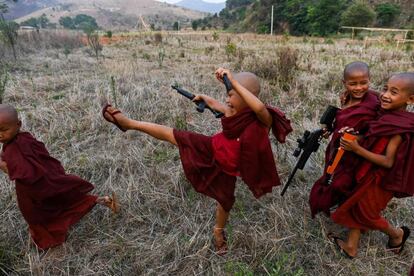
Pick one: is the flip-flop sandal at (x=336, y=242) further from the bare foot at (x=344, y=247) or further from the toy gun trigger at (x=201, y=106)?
the toy gun trigger at (x=201, y=106)

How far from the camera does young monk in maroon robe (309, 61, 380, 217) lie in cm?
195

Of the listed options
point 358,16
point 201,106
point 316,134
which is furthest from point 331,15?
point 201,106

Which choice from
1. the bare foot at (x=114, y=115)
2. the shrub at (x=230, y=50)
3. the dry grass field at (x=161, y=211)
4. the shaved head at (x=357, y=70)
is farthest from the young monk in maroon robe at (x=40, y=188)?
the shrub at (x=230, y=50)

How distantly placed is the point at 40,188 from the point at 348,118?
208 cm

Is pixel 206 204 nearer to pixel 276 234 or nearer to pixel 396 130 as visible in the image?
pixel 276 234

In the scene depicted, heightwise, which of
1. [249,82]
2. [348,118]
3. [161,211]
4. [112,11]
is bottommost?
[161,211]

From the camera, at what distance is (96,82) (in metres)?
5.50

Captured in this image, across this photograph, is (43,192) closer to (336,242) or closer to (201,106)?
(201,106)

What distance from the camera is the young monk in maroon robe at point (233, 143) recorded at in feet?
6.13

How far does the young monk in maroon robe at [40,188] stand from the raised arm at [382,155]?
1.86 metres

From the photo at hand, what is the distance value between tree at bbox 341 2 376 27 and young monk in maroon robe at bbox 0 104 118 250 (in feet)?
92.6

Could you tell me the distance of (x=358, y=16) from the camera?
83.6ft

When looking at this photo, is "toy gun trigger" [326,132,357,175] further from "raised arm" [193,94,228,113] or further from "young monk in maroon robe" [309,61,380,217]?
"raised arm" [193,94,228,113]

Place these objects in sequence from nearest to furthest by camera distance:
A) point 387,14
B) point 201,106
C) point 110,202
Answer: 1. point 201,106
2. point 110,202
3. point 387,14
